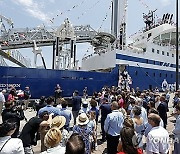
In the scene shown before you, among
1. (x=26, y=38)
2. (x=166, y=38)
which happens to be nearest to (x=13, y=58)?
(x=26, y=38)

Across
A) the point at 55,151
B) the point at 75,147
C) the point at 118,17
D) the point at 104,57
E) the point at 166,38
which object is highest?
the point at 118,17

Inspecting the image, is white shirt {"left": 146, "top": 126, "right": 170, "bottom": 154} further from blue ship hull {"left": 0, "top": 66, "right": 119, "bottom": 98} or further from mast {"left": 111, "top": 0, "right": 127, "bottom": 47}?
mast {"left": 111, "top": 0, "right": 127, "bottom": 47}

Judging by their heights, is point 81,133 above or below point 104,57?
below

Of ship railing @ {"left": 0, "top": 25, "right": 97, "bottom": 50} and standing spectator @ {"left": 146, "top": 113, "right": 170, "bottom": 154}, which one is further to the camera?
ship railing @ {"left": 0, "top": 25, "right": 97, "bottom": 50}

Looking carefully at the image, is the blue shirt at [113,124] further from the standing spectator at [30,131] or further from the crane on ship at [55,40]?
the crane on ship at [55,40]

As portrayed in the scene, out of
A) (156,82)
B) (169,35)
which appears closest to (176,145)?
(156,82)

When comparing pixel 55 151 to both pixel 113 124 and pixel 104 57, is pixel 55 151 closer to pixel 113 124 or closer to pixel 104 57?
pixel 113 124

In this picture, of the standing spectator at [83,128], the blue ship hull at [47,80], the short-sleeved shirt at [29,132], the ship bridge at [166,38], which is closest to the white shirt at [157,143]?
the standing spectator at [83,128]

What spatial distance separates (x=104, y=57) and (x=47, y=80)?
977cm

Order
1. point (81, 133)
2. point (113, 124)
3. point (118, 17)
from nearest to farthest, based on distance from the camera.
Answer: point (81, 133) < point (113, 124) < point (118, 17)

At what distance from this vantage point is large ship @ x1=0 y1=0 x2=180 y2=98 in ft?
61.2

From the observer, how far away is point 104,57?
83.3 feet

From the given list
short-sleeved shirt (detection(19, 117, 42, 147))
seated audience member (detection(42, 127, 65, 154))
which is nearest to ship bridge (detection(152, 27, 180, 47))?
short-sleeved shirt (detection(19, 117, 42, 147))

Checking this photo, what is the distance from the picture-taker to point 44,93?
55.0 ft
